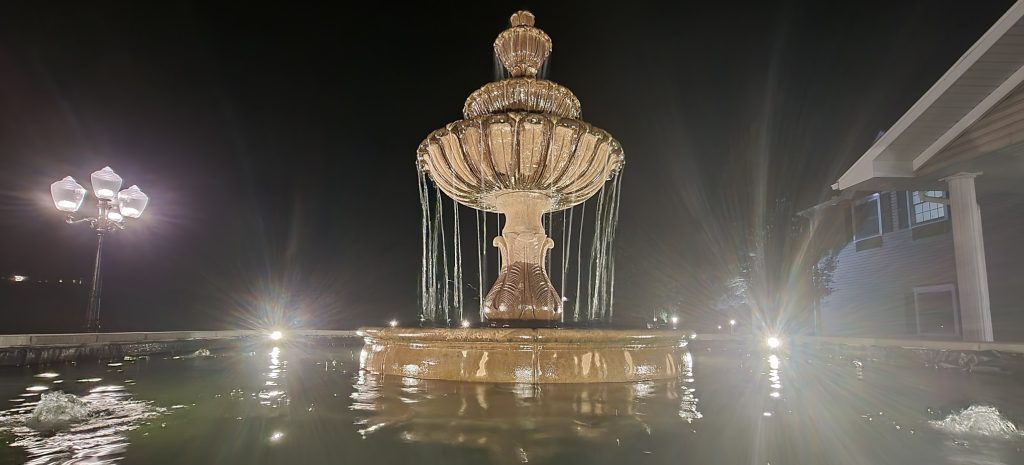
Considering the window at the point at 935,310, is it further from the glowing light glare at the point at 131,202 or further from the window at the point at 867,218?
the glowing light glare at the point at 131,202

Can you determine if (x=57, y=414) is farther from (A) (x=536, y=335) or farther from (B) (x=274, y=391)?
(A) (x=536, y=335)

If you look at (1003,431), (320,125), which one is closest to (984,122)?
(1003,431)

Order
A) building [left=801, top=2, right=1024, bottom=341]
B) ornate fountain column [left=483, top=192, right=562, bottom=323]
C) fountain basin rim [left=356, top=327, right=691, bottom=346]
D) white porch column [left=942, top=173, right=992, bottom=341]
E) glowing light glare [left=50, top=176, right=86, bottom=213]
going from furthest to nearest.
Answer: white porch column [left=942, top=173, right=992, bottom=341]
building [left=801, top=2, right=1024, bottom=341]
glowing light glare [left=50, top=176, right=86, bottom=213]
ornate fountain column [left=483, top=192, right=562, bottom=323]
fountain basin rim [left=356, top=327, right=691, bottom=346]

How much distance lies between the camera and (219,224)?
1955 centimetres

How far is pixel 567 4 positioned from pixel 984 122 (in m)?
12.7

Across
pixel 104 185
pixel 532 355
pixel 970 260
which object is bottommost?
pixel 532 355

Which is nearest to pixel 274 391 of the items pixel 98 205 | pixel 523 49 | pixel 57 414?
pixel 57 414

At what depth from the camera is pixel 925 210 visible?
18281mm

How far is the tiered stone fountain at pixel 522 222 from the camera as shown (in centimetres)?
471

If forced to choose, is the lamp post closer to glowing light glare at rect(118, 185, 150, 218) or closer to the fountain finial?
glowing light glare at rect(118, 185, 150, 218)

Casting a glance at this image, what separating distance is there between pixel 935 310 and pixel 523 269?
18869mm

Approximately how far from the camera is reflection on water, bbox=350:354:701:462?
2572 mm

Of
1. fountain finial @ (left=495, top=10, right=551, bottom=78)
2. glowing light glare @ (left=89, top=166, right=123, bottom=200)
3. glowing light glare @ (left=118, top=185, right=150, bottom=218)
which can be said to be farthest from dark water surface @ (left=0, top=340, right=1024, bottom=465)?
glowing light glare @ (left=118, top=185, right=150, bottom=218)

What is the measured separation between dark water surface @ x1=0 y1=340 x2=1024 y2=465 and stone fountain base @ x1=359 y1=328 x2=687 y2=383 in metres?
0.23
